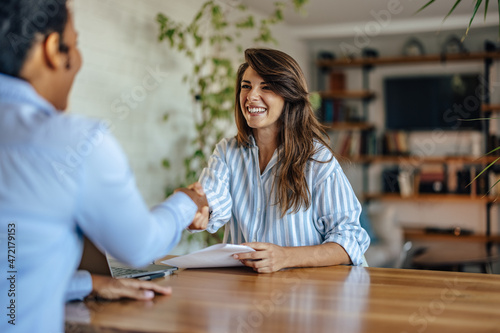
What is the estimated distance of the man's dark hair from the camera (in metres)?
0.82

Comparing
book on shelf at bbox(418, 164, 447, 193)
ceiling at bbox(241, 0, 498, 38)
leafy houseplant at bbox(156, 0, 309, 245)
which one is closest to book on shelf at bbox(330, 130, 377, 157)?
book on shelf at bbox(418, 164, 447, 193)

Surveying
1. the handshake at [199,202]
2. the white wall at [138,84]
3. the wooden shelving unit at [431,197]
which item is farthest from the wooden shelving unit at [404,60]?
the handshake at [199,202]

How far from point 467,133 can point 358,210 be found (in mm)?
4682

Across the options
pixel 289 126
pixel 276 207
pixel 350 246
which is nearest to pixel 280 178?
pixel 276 207

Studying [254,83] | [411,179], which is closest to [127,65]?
[254,83]

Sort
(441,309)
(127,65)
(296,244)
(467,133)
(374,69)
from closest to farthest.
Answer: (441,309) → (296,244) → (127,65) → (467,133) → (374,69)

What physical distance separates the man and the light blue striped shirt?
2.77 feet

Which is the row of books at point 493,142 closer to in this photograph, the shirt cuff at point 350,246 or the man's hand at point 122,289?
the shirt cuff at point 350,246

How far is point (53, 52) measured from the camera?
853mm

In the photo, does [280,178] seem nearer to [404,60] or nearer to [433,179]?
[433,179]

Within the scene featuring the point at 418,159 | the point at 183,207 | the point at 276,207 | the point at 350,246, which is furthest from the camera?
the point at 418,159

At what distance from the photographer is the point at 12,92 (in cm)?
83

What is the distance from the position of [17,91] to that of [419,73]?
19.4ft

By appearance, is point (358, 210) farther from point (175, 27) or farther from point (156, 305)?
point (175, 27)
